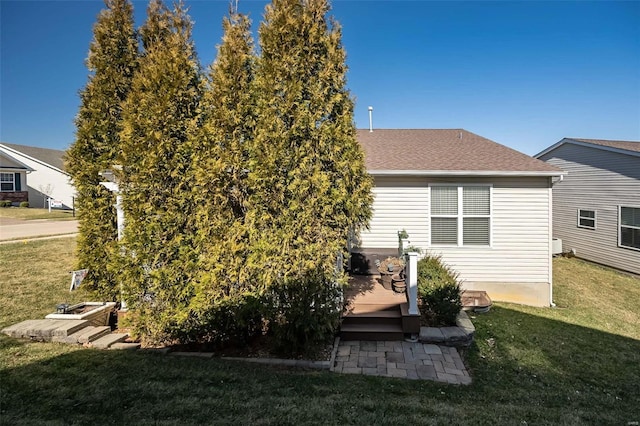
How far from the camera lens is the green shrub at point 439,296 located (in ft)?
19.8

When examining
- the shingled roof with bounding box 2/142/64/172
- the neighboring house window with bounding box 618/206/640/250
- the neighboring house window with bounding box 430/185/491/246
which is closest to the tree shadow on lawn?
the neighboring house window with bounding box 430/185/491/246

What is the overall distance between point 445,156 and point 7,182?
34798 mm

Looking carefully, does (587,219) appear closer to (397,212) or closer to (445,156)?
(445,156)

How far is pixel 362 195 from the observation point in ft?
16.9

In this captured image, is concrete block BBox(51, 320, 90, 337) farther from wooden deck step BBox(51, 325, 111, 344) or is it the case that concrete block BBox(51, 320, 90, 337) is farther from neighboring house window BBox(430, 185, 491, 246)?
neighboring house window BBox(430, 185, 491, 246)

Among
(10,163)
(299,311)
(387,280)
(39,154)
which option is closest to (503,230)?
(387,280)

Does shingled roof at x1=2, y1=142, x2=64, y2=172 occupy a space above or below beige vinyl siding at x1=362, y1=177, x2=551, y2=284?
above

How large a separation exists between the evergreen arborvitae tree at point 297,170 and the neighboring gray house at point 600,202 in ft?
37.6

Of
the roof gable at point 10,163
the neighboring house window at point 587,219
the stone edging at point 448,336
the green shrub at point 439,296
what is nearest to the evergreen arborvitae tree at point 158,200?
the stone edging at point 448,336

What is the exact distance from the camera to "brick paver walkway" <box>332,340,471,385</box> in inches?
182

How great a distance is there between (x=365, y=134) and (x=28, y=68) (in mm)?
11821

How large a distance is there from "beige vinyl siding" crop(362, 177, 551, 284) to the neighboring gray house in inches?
187

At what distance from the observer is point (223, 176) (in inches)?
189

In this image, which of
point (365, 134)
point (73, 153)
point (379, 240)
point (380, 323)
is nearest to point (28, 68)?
point (73, 153)
